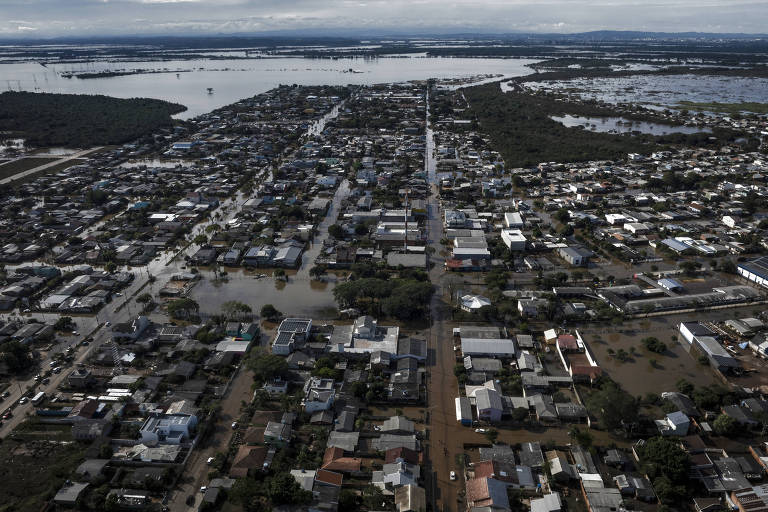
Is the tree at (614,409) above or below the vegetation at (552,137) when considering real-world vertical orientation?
below

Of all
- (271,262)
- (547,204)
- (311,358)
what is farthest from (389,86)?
(311,358)

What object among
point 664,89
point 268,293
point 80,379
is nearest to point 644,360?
point 268,293

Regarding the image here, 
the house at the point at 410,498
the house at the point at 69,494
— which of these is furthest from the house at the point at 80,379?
the house at the point at 410,498

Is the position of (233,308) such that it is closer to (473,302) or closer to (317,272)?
(317,272)

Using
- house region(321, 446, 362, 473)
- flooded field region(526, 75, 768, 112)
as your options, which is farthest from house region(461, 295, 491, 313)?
flooded field region(526, 75, 768, 112)

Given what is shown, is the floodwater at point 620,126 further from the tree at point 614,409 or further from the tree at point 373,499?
the tree at point 373,499

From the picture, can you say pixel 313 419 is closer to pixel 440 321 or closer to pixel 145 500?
pixel 145 500
